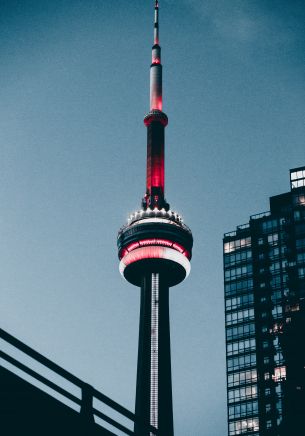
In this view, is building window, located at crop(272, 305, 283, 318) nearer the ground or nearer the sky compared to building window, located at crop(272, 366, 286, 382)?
nearer the sky

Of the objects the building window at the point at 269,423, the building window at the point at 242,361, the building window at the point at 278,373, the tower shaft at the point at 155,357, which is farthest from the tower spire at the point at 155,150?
the building window at the point at 269,423

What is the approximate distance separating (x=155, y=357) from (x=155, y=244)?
1543cm

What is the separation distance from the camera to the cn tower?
326 feet

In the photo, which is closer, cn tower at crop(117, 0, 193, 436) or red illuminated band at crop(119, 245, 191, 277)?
cn tower at crop(117, 0, 193, 436)

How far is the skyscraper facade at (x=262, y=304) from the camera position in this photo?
138250 millimetres

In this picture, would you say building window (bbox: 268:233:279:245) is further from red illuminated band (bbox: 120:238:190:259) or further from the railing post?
the railing post

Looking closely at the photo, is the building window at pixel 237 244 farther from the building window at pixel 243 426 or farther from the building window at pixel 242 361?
the building window at pixel 243 426

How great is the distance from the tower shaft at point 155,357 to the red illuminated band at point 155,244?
442 centimetres

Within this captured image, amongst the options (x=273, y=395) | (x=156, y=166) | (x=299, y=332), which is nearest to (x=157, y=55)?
(x=156, y=166)

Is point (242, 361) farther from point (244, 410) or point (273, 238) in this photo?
point (273, 238)

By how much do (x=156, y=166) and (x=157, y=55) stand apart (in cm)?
2603

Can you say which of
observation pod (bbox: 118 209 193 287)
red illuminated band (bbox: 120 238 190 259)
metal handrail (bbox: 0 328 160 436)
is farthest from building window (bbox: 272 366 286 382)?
metal handrail (bbox: 0 328 160 436)

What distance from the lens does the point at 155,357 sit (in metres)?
101

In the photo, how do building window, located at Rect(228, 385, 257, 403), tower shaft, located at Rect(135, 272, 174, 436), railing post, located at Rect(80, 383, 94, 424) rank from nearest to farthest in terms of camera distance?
railing post, located at Rect(80, 383, 94, 424) → tower shaft, located at Rect(135, 272, 174, 436) → building window, located at Rect(228, 385, 257, 403)
